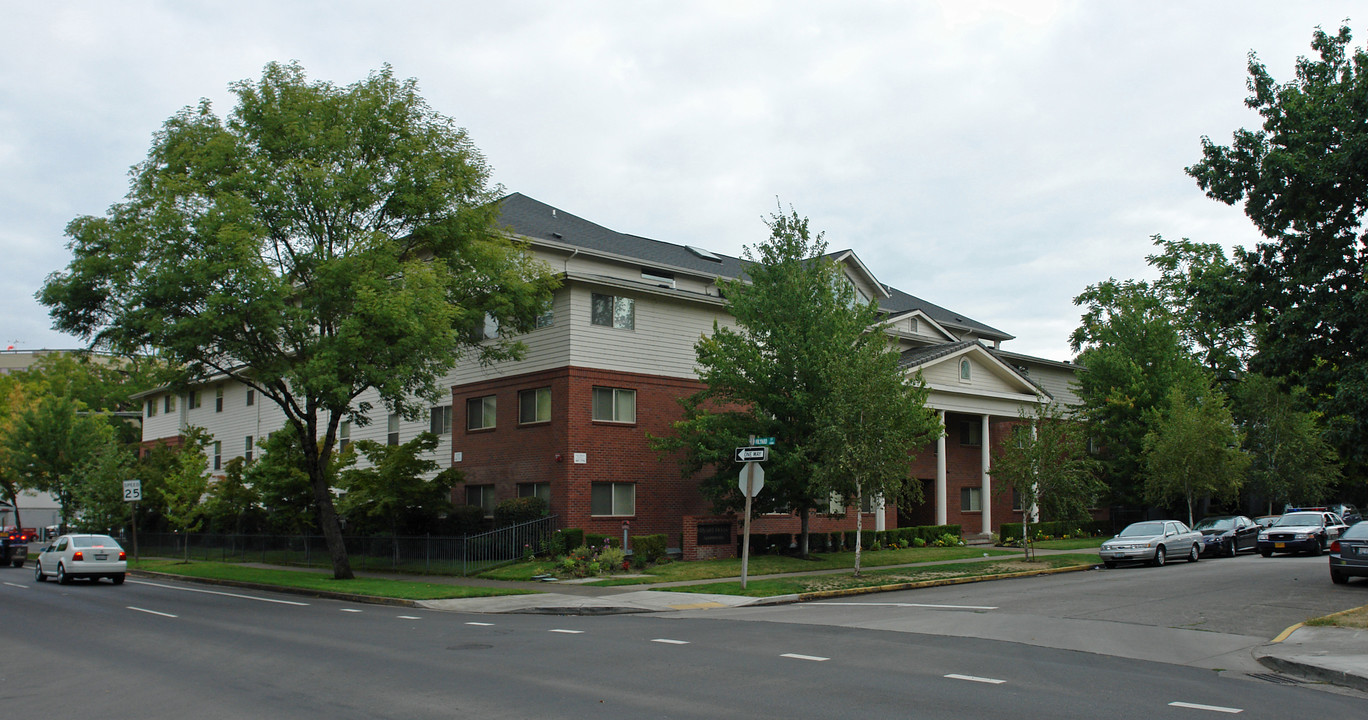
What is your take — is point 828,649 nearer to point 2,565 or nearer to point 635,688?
point 635,688

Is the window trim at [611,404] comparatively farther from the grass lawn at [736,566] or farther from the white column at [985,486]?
the white column at [985,486]

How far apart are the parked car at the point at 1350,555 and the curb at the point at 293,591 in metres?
20.1

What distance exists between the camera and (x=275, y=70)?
25844mm

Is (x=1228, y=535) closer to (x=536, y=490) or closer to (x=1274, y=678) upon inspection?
(x=536, y=490)

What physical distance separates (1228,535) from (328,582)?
29.5 metres

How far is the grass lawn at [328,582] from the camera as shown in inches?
870

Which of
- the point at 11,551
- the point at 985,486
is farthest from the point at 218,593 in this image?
the point at 985,486

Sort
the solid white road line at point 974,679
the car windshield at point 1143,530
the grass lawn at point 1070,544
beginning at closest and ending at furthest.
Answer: the solid white road line at point 974,679 < the car windshield at point 1143,530 < the grass lawn at point 1070,544

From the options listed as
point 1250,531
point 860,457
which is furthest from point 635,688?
point 1250,531

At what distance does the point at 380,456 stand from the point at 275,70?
12.2 meters

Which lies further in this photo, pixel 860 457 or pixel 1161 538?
pixel 1161 538

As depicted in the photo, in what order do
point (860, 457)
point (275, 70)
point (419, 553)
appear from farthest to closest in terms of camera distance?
point (419, 553)
point (275, 70)
point (860, 457)

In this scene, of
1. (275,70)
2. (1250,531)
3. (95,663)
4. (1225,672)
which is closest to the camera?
(1225,672)

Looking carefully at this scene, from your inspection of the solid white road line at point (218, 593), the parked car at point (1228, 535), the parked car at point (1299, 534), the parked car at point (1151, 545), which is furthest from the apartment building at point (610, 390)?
the parked car at point (1299, 534)
